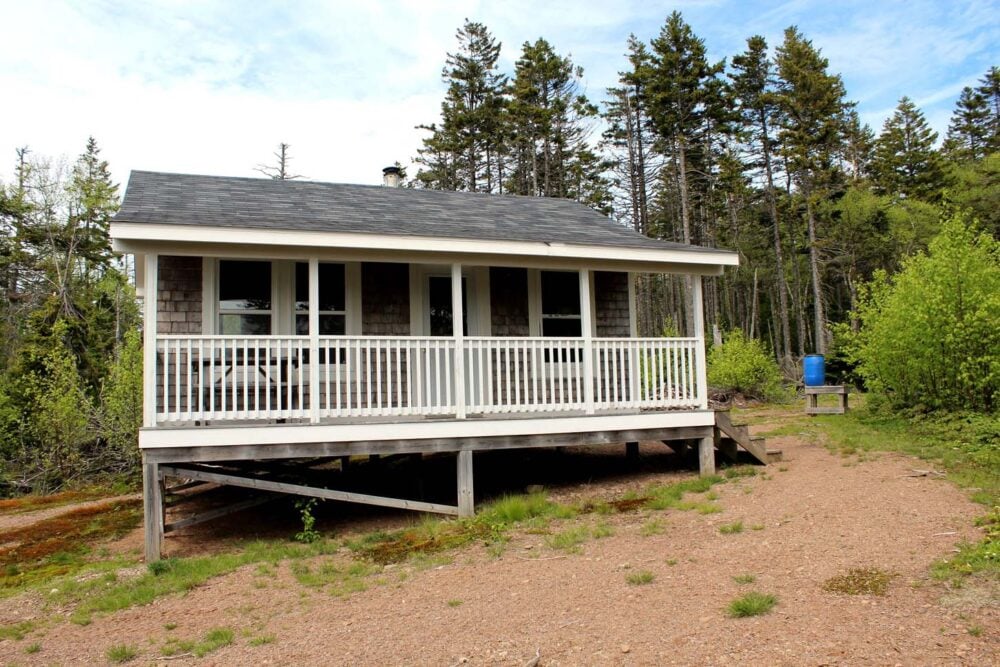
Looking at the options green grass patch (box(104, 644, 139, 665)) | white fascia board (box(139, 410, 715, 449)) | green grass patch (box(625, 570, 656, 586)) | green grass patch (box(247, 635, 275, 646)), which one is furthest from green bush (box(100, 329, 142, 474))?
green grass patch (box(625, 570, 656, 586))

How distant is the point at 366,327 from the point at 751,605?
6663mm

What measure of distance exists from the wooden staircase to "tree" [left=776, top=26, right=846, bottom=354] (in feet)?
67.3

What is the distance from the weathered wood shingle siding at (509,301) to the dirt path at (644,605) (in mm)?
3664

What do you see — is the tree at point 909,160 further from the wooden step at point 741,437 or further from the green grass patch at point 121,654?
the green grass patch at point 121,654

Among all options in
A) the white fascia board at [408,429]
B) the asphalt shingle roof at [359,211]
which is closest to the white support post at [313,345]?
the white fascia board at [408,429]

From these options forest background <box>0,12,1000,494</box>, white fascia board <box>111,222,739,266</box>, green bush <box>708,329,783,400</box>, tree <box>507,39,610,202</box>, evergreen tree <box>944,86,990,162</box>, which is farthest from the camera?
evergreen tree <box>944,86,990,162</box>

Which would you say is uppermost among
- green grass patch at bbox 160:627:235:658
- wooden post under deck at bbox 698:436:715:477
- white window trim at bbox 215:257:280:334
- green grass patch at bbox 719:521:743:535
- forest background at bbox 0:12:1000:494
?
forest background at bbox 0:12:1000:494

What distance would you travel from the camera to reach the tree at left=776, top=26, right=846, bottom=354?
28531 mm

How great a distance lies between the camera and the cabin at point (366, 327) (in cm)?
764

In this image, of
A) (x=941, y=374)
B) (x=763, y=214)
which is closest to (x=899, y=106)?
(x=763, y=214)

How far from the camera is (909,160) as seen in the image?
36.1 meters

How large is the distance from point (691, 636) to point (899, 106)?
4373 cm

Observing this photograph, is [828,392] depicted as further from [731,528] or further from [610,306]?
[731,528]

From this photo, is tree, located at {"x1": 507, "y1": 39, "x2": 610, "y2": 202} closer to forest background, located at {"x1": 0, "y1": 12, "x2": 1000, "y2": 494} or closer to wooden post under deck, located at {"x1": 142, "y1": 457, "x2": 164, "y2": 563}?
forest background, located at {"x1": 0, "y1": 12, "x2": 1000, "y2": 494}
